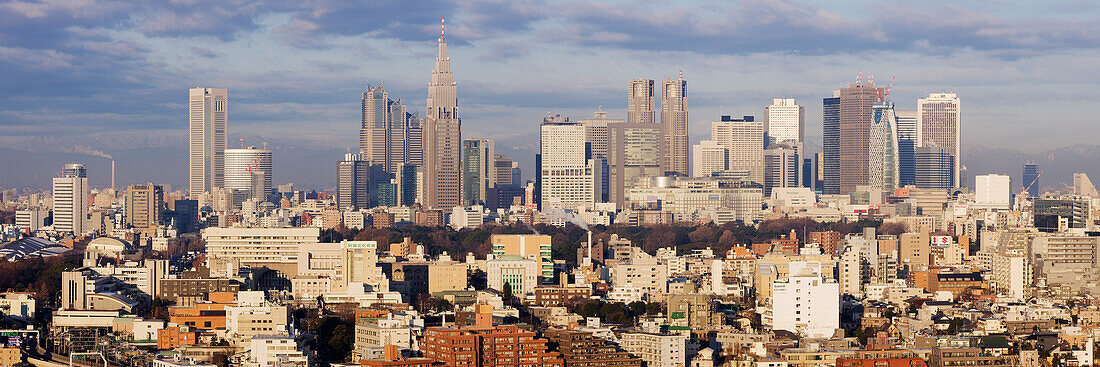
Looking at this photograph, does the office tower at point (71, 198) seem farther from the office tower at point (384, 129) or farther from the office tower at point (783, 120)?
the office tower at point (783, 120)

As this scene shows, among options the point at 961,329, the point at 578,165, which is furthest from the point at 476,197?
the point at 961,329

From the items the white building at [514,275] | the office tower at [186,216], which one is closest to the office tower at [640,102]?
the office tower at [186,216]

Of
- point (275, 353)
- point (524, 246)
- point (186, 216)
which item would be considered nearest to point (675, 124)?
point (186, 216)

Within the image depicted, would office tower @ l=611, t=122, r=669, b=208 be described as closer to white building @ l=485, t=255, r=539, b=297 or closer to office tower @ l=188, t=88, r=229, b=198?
office tower @ l=188, t=88, r=229, b=198

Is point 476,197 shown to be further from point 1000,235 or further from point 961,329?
point 961,329

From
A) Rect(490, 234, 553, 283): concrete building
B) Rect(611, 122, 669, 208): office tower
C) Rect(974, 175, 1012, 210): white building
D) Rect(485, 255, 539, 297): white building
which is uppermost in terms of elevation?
Rect(611, 122, 669, 208): office tower

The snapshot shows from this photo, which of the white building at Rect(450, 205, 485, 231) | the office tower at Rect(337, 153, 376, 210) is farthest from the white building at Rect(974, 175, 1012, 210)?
the office tower at Rect(337, 153, 376, 210)
